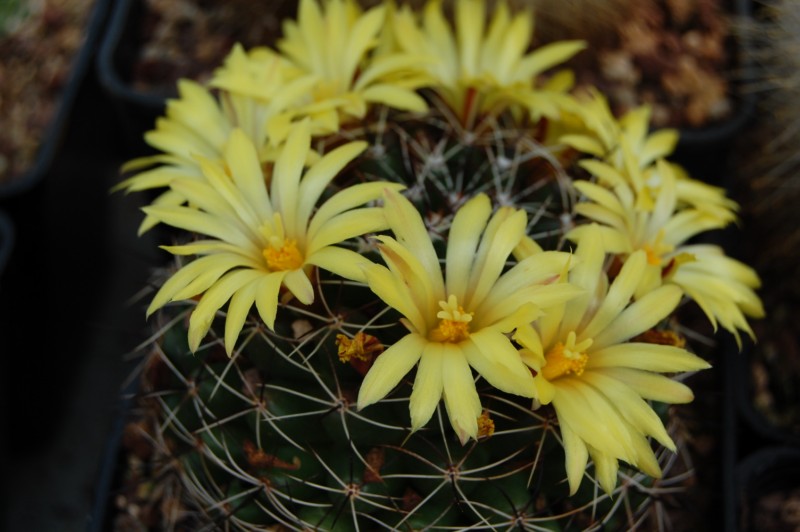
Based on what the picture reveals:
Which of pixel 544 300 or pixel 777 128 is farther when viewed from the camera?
pixel 777 128

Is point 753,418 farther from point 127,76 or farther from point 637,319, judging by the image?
point 127,76

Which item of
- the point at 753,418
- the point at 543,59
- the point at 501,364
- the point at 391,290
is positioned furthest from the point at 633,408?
the point at 753,418

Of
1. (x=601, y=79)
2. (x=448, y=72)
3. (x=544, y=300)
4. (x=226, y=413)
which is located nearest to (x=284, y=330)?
(x=226, y=413)

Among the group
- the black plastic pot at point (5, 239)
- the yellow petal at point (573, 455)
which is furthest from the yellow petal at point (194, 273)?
the black plastic pot at point (5, 239)

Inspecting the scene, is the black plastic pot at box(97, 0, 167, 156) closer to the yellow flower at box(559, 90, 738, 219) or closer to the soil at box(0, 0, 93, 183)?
the soil at box(0, 0, 93, 183)

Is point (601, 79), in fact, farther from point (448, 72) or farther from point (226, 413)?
point (226, 413)

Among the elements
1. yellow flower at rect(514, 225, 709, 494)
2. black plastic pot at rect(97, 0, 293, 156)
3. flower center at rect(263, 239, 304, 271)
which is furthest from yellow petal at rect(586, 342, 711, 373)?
A: black plastic pot at rect(97, 0, 293, 156)

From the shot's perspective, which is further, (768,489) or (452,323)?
(768,489)

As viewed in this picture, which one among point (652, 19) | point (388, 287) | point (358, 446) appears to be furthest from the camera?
point (652, 19)
